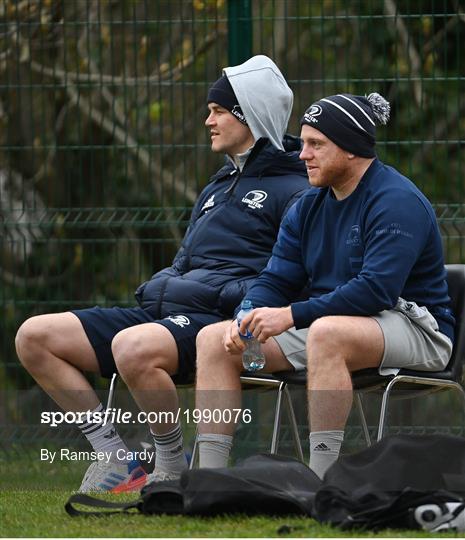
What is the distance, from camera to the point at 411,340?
18.1 ft

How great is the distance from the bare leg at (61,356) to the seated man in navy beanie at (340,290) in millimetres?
762

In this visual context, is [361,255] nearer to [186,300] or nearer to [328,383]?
[328,383]

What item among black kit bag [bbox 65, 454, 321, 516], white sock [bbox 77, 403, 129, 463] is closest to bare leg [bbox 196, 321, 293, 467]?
black kit bag [bbox 65, 454, 321, 516]

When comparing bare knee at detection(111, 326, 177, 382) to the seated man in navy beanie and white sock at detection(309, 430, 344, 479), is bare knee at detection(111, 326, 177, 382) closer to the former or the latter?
the seated man in navy beanie

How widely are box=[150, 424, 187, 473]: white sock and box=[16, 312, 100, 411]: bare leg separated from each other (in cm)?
40

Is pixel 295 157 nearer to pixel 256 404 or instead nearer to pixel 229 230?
pixel 229 230

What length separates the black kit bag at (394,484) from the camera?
4.64 m

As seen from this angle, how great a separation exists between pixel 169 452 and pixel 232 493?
1239 mm

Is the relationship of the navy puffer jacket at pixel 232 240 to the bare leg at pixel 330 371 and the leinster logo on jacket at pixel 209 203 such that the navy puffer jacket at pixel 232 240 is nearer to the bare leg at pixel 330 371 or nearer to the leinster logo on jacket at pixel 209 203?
the leinster logo on jacket at pixel 209 203

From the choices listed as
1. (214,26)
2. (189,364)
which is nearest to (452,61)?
(214,26)

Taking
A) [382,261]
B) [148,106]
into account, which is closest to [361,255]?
[382,261]

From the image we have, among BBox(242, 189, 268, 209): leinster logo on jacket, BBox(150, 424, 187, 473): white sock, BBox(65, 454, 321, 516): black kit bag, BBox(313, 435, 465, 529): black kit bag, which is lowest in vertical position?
BBox(150, 424, 187, 473): white sock

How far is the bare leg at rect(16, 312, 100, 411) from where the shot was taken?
20.6ft

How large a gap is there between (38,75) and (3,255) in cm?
99
